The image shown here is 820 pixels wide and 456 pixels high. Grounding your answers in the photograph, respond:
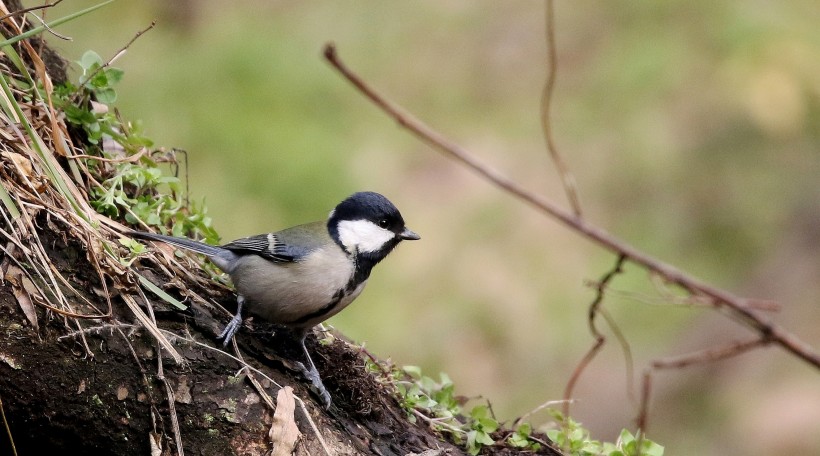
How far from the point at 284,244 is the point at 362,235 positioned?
1.09 feet

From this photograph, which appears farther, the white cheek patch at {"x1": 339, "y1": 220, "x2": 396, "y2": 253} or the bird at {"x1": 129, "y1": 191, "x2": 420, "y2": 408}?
the white cheek patch at {"x1": 339, "y1": 220, "x2": 396, "y2": 253}

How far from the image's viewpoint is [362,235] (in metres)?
3.64

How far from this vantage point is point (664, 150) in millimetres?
8664

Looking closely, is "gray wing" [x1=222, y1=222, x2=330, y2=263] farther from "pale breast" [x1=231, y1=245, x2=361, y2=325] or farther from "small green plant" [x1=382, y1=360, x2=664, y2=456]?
"small green plant" [x1=382, y1=360, x2=664, y2=456]

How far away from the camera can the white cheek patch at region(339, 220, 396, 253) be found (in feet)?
11.8

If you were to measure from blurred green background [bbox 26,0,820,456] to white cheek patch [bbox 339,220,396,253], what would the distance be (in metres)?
2.70

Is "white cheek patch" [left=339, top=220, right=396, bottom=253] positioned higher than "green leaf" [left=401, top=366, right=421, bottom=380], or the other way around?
"white cheek patch" [left=339, top=220, right=396, bottom=253]

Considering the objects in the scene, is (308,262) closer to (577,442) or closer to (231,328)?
(231,328)

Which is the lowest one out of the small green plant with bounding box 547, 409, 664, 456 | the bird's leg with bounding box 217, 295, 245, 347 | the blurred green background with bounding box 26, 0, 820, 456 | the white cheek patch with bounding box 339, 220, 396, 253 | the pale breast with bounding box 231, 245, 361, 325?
the bird's leg with bounding box 217, 295, 245, 347

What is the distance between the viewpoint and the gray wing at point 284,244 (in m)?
3.40

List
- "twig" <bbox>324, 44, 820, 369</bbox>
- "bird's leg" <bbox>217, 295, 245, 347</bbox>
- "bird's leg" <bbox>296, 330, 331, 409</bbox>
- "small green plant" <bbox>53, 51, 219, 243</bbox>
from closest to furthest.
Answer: "twig" <bbox>324, 44, 820, 369</bbox> < "bird's leg" <bbox>217, 295, 245, 347</bbox> < "bird's leg" <bbox>296, 330, 331, 409</bbox> < "small green plant" <bbox>53, 51, 219, 243</bbox>

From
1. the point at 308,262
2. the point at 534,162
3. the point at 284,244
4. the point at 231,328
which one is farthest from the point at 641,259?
the point at 534,162

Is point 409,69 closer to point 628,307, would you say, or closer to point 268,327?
point 628,307

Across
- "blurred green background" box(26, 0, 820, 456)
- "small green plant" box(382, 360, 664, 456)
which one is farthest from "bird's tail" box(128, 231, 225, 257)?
"blurred green background" box(26, 0, 820, 456)
